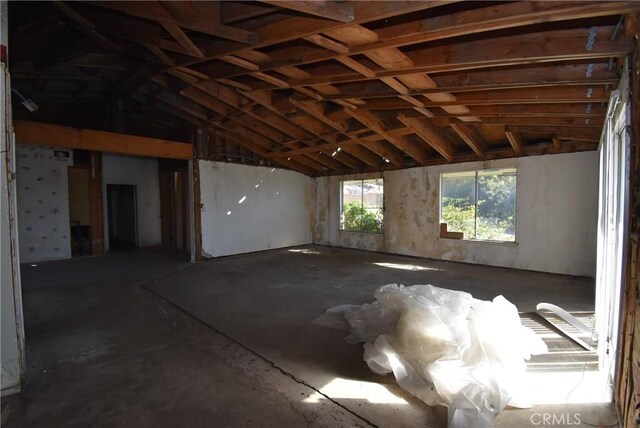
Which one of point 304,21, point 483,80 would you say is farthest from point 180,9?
point 483,80

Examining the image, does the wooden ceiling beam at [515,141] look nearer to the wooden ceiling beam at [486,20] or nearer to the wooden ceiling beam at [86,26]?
the wooden ceiling beam at [486,20]

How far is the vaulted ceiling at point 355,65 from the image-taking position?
242cm

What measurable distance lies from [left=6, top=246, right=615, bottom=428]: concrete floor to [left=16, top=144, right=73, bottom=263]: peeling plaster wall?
1.70m

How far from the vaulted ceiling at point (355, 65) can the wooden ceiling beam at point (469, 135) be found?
4 cm

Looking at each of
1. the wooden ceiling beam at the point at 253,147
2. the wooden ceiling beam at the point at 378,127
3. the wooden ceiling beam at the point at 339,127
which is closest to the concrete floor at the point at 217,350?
the wooden ceiling beam at the point at 378,127

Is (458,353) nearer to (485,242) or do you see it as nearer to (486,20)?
(486,20)

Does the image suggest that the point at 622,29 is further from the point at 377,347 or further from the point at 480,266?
the point at 480,266

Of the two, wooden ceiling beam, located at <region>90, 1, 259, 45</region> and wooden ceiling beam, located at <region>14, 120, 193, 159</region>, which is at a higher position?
wooden ceiling beam, located at <region>90, 1, 259, 45</region>

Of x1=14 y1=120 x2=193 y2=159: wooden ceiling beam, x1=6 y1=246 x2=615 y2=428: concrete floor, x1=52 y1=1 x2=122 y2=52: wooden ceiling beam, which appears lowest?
x1=6 y1=246 x2=615 y2=428: concrete floor

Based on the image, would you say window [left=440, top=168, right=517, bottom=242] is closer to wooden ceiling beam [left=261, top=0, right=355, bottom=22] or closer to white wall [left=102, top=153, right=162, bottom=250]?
wooden ceiling beam [left=261, top=0, right=355, bottom=22]

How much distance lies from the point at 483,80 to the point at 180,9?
3056 mm

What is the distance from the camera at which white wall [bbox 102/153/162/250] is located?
8516 millimetres

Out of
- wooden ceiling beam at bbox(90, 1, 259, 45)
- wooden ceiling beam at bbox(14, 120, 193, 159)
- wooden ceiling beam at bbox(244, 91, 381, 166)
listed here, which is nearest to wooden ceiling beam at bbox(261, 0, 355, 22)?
wooden ceiling beam at bbox(90, 1, 259, 45)

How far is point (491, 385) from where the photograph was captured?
193 cm
